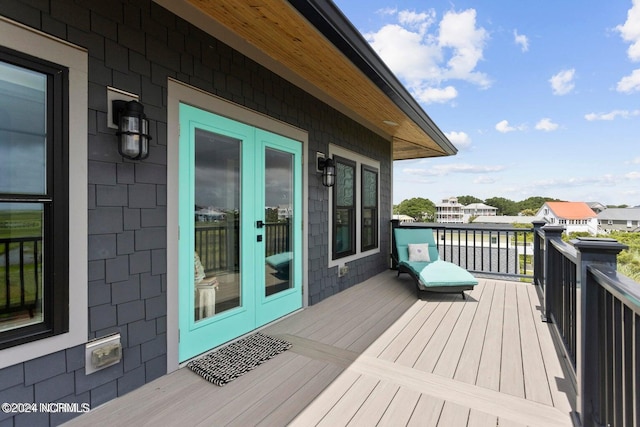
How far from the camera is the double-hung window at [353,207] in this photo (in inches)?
190

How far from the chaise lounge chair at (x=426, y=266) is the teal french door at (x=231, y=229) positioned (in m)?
2.00

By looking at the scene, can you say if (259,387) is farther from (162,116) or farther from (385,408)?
(162,116)

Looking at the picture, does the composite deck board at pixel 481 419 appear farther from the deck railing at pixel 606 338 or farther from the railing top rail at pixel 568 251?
the railing top rail at pixel 568 251

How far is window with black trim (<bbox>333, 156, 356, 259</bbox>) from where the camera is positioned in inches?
190

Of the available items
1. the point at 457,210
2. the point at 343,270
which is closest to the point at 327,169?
the point at 343,270

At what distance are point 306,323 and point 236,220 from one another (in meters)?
1.46

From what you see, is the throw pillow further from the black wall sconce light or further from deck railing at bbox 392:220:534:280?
the black wall sconce light

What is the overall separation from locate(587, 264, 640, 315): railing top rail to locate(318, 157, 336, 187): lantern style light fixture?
3.22 metres

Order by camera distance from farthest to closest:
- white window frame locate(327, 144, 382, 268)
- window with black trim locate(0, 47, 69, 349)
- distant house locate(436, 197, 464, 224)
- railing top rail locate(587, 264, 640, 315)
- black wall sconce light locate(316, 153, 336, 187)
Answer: distant house locate(436, 197, 464, 224), white window frame locate(327, 144, 382, 268), black wall sconce light locate(316, 153, 336, 187), window with black trim locate(0, 47, 69, 349), railing top rail locate(587, 264, 640, 315)

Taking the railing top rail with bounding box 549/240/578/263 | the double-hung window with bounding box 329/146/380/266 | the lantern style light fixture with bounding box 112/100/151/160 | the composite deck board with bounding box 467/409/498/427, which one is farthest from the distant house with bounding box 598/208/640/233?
the lantern style light fixture with bounding box 112/100/151/160

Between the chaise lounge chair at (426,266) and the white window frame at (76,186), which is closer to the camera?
the white window frame at (76,186)

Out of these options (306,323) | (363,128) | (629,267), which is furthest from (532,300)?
(629,267)

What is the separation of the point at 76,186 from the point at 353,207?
408 cm

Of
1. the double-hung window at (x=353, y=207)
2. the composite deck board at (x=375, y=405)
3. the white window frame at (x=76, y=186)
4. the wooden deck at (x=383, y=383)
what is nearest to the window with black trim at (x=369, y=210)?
the double-hung window at (x=353, y=207)
